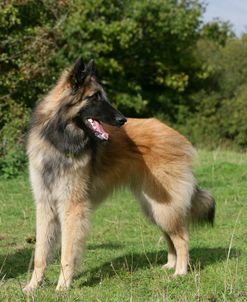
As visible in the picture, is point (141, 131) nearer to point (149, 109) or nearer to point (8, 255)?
point (8, 255)

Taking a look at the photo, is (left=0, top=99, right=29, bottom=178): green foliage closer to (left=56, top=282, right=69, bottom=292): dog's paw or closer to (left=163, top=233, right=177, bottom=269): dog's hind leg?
(left=163, top=233, right=177, bottom=269): dog's hind leg

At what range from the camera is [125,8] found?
29750 mm

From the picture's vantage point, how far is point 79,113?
528 cm

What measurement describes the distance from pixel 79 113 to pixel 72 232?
43.3 inches

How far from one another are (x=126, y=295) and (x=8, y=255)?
2.05 meters

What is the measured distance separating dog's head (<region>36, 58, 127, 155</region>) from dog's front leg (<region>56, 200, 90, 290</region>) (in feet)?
1.71

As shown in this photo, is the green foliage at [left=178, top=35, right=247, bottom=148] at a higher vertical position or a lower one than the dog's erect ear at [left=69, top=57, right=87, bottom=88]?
lower

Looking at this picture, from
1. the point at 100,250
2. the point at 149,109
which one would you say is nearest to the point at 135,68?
the point at 149,109

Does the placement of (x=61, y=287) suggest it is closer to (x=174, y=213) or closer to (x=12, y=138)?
(x=174, y=213)

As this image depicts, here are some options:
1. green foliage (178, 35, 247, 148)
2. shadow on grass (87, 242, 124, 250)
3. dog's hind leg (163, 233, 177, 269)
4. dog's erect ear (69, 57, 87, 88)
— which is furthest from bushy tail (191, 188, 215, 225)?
green foliage (178, 35, 247, 148)

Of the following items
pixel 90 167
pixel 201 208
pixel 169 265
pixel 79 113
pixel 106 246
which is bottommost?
pixel 106 246

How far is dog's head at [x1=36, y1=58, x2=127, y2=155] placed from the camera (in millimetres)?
5238

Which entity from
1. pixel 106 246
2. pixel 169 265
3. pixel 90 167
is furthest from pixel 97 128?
pixel 106 246

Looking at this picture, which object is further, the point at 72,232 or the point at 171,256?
the point at 171,256
